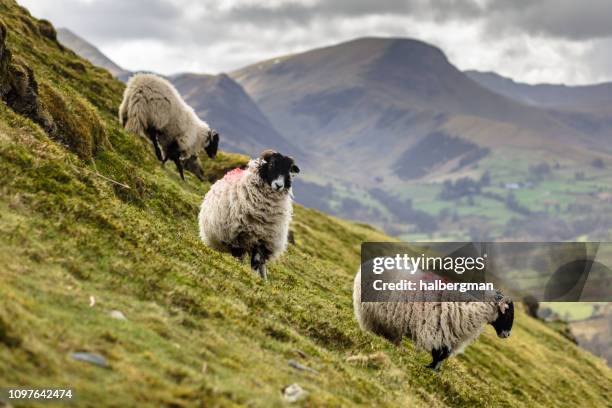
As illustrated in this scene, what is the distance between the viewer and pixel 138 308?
40.0 feet

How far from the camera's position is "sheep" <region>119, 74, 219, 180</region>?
106 ft

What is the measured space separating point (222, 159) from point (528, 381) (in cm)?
Result: 2628

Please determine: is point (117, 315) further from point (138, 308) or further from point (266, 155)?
point (266, 155)

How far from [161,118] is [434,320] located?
1927 centimetres

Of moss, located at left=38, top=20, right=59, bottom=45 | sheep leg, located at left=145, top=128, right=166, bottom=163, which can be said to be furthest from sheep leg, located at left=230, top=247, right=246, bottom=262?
→ moss, located at left=38, top=20, right=59, bottom=45

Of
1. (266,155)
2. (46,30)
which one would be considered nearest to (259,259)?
(266,155)

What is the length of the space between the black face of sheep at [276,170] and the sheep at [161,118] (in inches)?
572

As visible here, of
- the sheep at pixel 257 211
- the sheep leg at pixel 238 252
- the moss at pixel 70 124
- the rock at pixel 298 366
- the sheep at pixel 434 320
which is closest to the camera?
the rock at pixel 298 366

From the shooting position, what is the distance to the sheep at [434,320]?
19.8 m

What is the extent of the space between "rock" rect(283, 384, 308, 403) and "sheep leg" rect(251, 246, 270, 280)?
856cm

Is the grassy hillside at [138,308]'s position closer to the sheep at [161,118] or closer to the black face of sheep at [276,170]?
the black face of sheep at [276,170]

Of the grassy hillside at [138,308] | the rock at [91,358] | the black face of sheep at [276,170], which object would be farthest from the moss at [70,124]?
the rock at [91,358]

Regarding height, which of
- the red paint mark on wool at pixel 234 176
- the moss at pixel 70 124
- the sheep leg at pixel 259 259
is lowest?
the sheep leg at pixel 259 259

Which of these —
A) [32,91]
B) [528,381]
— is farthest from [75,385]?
[528,381]
